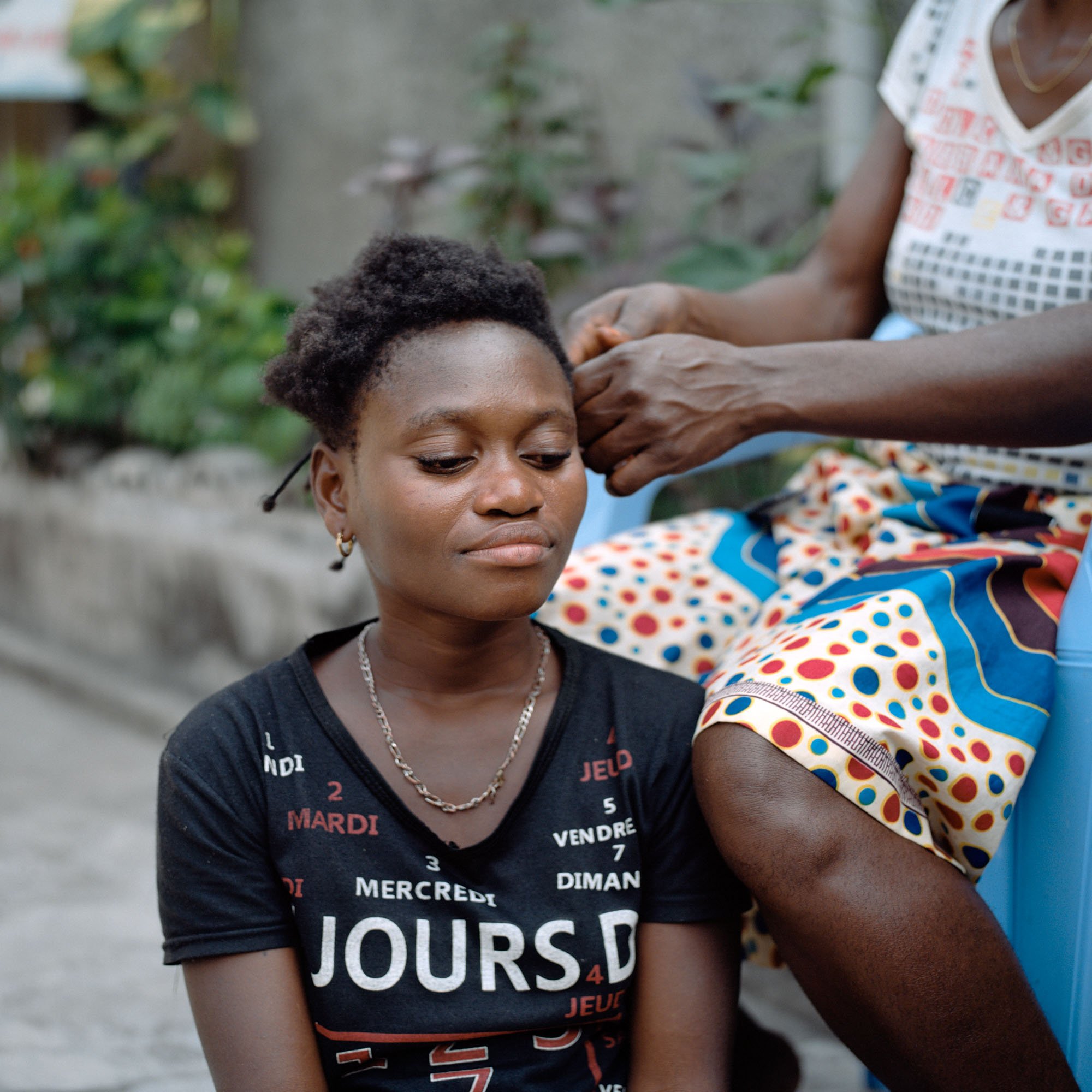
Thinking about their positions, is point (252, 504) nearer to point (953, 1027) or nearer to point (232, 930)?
point (232, 930)

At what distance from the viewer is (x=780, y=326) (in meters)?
1.85

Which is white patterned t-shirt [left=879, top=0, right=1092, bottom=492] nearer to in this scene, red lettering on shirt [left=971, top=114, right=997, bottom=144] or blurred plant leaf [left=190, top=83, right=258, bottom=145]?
red lettering on shirt [left=971, top=114, right=997, bottom=144]

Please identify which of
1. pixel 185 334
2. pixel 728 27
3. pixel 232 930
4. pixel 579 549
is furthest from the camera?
pixel 185 334

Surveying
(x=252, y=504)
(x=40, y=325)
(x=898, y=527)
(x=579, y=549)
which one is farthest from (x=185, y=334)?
(x=898, y=527)

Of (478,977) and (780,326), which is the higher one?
(780,326)

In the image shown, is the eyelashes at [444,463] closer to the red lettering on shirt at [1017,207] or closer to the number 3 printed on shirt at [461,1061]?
the number 3 printed on shirt at [461,1061]

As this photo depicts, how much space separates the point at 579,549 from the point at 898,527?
46cm

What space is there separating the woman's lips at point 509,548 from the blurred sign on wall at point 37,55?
504 centimetres

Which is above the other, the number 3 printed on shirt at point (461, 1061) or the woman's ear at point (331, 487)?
the woman's ear at point (331, 487)

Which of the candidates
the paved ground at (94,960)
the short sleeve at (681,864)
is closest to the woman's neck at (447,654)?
the short sleeve at (681,864)

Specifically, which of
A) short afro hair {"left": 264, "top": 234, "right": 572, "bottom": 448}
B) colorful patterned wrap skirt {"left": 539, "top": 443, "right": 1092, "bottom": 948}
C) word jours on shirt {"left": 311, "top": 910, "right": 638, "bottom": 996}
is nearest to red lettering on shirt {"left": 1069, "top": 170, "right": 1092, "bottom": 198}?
colorful patterned wrap skirt {"left": 539, "top": 443, "right": 1092, "bottom": 948}

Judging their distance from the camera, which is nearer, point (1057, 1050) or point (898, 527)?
point (1057, 1050)

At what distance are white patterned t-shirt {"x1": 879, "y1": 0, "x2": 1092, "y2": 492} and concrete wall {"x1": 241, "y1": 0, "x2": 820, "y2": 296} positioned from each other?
53.5 inches

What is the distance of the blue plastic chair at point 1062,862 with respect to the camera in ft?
4.16
